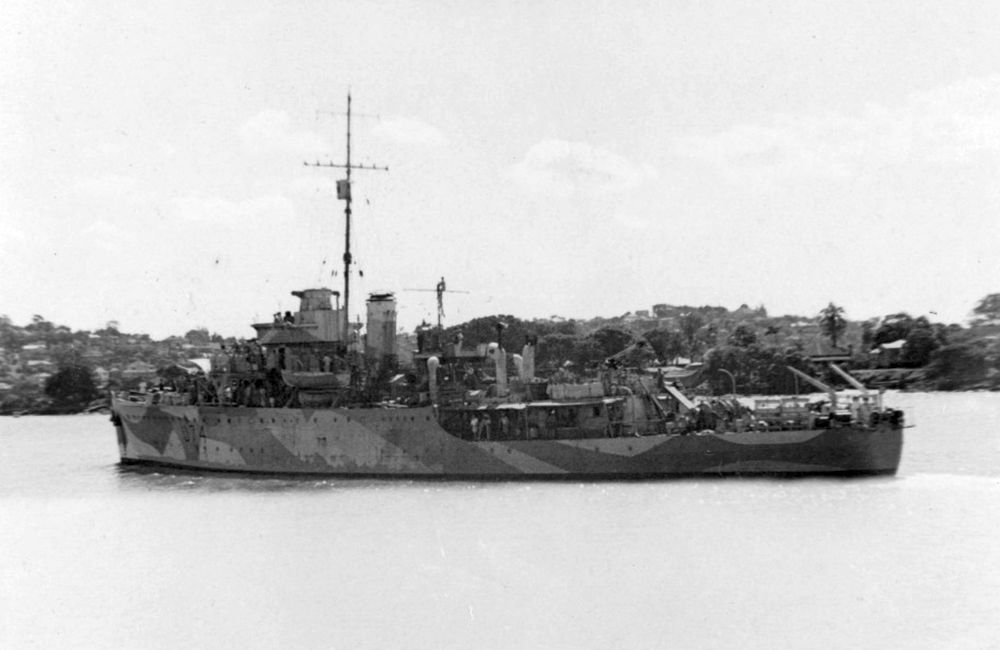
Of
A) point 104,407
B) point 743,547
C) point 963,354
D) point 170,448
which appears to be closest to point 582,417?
point 743,547

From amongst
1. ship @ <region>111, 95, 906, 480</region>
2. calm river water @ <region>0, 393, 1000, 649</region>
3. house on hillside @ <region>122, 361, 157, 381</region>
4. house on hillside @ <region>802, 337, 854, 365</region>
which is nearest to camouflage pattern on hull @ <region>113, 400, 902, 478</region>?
ship @ <region>111, 95, 906, 480</region>

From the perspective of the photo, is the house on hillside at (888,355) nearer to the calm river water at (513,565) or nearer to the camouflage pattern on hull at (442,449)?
the calm river water at (513,565)

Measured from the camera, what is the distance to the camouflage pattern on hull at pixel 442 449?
2519cm

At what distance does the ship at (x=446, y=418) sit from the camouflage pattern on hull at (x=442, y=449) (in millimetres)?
38

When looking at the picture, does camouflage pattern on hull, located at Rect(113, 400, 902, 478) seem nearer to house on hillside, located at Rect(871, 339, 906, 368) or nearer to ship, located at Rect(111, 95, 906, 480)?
ship, located at Rect(111, 95, 906, 480)

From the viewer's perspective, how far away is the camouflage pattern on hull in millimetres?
25188

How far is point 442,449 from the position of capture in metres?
27.2

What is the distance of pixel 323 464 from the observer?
28516 mm

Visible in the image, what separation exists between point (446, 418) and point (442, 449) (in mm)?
916

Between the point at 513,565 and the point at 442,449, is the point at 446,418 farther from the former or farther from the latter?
the point at 513,565

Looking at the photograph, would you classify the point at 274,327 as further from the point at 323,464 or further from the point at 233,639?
the point at 233,639

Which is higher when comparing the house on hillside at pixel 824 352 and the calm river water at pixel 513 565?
A: the house on hillside at pixel 824 352

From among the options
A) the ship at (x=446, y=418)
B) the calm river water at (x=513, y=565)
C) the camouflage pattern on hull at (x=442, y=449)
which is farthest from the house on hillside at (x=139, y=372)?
the calm river water at (x=513, y=565)

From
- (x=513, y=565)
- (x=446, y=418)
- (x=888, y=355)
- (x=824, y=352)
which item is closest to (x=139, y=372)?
(x=824, y=352)
